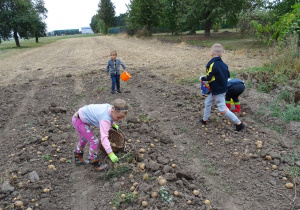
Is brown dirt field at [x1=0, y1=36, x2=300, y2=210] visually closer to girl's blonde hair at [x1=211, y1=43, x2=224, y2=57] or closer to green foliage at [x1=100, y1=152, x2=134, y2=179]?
green foliage at [x1=100, y1=152, x2=134, y2=179]

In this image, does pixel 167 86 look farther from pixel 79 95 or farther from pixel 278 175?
pixel 278 175

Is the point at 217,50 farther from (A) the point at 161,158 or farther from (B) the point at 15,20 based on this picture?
(B) the point at 15,20

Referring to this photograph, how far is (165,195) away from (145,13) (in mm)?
30968

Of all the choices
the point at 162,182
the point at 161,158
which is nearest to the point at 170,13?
the point at 161,158

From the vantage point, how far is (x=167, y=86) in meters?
7.76

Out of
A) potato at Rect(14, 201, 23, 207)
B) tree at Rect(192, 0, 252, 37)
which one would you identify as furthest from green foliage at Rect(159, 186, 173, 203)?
tree at Rect(192, 0, 252, 37)

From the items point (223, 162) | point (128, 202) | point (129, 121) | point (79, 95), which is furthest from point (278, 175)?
point (79, 95)

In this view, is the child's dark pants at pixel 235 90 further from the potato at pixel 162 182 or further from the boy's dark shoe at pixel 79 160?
the boy's dark shoe at pixel 79 160

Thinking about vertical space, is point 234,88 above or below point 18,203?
above

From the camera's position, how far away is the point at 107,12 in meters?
60.4

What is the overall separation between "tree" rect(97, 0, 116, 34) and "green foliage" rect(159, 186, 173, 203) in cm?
6224

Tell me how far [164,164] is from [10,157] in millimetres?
2633

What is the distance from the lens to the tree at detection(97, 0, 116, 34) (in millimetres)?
59047

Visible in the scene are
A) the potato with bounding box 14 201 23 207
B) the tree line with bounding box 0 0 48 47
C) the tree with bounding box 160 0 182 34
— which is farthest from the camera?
the tree with bounding box 160 0 182 34
